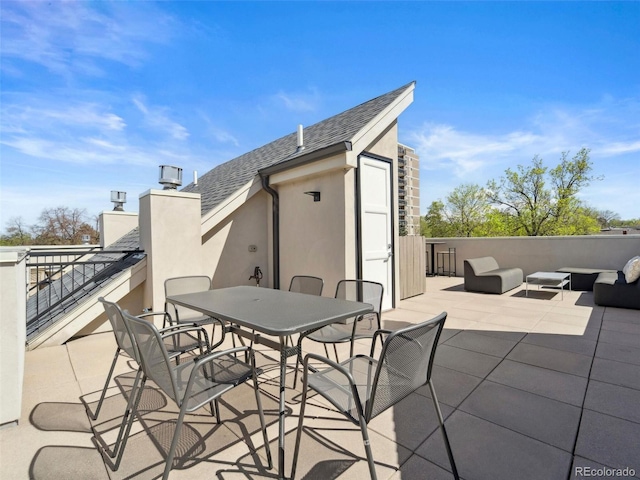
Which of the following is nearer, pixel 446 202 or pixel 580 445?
pixel 580 445

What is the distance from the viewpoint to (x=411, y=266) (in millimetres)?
7281

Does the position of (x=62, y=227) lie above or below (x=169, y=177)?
below

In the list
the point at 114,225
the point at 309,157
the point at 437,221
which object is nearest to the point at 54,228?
the point at 114,225

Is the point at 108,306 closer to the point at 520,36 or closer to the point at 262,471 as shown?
the point at 262,471

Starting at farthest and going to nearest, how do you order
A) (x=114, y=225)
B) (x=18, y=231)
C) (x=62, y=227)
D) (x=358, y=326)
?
(x=62, y=227)
(x=18, y=231)
(x=114, y=225)
(x=358, y=326)

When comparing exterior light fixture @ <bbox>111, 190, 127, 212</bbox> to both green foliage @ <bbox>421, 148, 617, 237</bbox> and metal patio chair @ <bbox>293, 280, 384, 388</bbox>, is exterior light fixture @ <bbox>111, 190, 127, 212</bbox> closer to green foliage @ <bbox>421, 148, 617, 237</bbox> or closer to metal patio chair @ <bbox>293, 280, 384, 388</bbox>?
metal patio chair @ <bbox>293, 280, 384, 388</bbox>

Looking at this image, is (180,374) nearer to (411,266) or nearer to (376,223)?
(376,223)

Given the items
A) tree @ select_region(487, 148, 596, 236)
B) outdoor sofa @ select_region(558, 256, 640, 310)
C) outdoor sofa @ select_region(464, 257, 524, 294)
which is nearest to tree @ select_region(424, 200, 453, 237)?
tree @ select_region(487, 148, 596, 236)

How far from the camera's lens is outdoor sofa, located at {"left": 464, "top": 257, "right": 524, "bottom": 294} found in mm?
7439

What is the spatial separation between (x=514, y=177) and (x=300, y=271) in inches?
631

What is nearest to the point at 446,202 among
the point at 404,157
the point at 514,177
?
the point at 514,177

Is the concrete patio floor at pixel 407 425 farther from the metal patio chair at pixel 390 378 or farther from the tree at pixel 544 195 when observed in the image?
the tree at pixel 544 195

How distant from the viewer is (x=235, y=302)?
2824 millimetres

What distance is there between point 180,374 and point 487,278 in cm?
770
